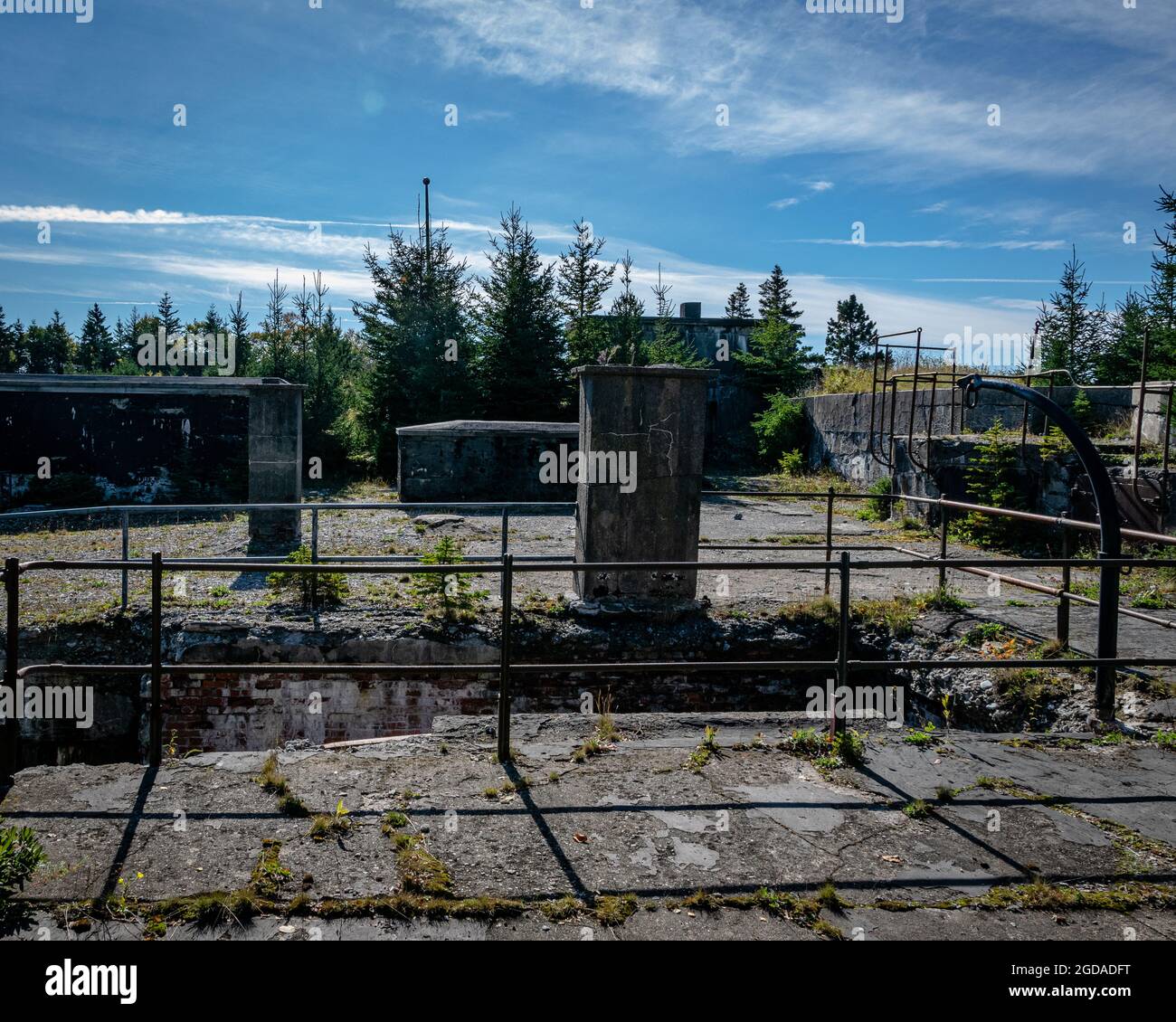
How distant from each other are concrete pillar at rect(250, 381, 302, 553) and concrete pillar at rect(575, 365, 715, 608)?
465 cm

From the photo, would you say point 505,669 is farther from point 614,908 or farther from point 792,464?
point 792,464

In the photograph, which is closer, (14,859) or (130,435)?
(14,859)

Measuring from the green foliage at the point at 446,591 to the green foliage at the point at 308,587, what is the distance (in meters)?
0.70

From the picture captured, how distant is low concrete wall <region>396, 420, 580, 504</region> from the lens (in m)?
16.7

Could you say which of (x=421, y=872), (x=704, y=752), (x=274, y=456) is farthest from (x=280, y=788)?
(x=274, y=456)

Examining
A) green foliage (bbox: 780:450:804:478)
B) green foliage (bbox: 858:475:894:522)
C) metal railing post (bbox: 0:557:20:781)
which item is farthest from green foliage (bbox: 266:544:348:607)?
green foliage (bbox: 780:450:804:478)

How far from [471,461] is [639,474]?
934 cm

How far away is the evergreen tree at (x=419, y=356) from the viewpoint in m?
22.8

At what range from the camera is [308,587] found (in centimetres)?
786
